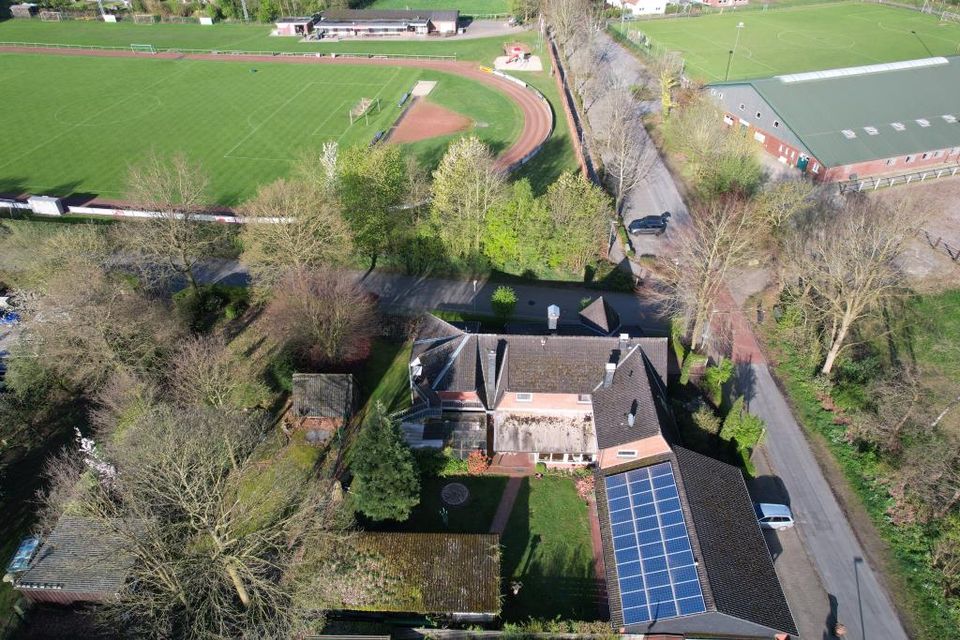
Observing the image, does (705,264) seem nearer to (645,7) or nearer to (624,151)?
(624,151)

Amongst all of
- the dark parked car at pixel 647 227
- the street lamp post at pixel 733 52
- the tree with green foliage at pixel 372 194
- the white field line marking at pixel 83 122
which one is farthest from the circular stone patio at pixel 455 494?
the street lamp post at pixel 733 52

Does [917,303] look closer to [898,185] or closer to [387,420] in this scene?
[898,185]

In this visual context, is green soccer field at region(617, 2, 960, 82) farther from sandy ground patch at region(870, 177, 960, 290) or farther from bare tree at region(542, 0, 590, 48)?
sandy ground patch at region(870, 177, 960, 290)

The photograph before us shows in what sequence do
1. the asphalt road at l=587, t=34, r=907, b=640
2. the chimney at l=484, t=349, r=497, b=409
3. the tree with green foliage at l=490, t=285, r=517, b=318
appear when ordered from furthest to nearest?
the tree with green foliage at l=490, t=285, r=517, b=318 → the chimney at l=484, t=349, r=497, b=409 → the asphalt road at l=587, t=34, r=907, b=640

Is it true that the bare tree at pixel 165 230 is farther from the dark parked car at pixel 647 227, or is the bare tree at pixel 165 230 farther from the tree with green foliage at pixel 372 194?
the dark parked car at pixel 647 227

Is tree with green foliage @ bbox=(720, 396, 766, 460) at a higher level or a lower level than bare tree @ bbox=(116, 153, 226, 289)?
lower

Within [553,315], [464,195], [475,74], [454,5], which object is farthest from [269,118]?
[454,5]

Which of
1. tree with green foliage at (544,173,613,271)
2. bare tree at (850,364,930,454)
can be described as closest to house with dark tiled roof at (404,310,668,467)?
bare tree at (850,364,930,454)
